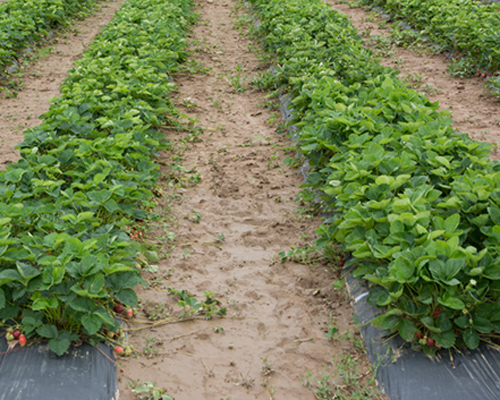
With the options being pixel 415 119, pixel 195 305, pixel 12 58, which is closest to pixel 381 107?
pixel 415 119

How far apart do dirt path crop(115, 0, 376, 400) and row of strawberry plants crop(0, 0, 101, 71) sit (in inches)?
170

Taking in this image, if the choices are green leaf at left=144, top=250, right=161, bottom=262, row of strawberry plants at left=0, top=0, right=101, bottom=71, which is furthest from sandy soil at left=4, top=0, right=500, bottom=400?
row of strawberry plants at left=0, top=0, right=101, bottom=71

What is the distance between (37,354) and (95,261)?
582 millimetres

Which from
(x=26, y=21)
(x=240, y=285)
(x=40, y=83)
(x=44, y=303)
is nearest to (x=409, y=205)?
(x=240, y=285)

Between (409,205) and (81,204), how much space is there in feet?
7.55

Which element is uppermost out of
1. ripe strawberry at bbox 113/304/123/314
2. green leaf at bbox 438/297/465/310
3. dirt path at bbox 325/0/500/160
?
green leaf at bbox 438/297/465/310

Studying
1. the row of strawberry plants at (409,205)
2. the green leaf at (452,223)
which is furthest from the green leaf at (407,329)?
the green leaf at (452,223)

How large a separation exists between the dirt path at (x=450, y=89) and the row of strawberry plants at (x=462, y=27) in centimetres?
29

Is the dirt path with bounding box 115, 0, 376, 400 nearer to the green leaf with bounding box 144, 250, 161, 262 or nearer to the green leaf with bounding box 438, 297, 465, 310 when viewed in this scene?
the green leaf with bounding box 144, 250, 161, 262

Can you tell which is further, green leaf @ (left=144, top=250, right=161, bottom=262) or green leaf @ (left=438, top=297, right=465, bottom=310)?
green leaf @ (left=144, top=250, right=161, bottom=262)

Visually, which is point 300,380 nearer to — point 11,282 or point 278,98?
point 11,282

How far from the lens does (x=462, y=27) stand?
743 cm

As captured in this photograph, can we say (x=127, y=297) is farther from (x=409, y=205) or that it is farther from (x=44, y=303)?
(x=409, y=205)

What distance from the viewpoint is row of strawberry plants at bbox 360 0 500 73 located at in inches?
268
